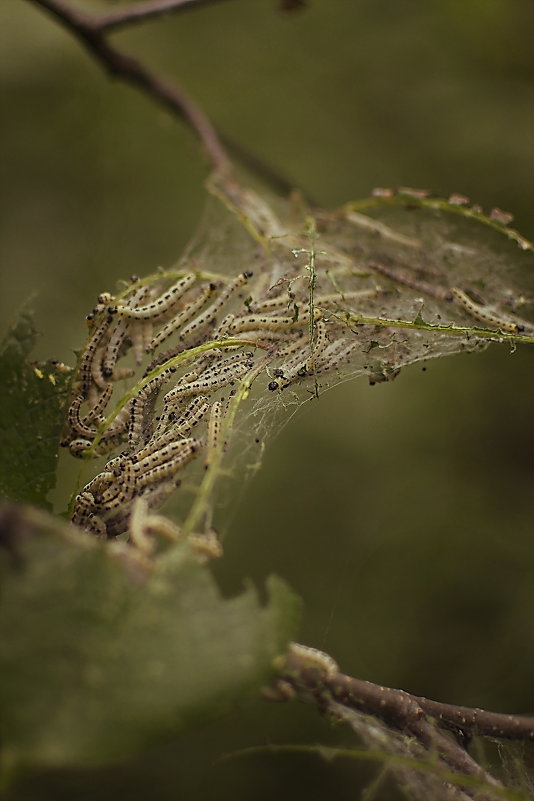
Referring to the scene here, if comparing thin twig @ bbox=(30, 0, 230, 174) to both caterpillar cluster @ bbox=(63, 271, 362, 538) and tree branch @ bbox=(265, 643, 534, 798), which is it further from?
tree branch @ bbox=(265, 643, 534, 798)

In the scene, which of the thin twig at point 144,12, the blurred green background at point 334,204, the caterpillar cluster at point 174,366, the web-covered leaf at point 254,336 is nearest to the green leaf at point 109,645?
the web-covered leaf at point 254,336

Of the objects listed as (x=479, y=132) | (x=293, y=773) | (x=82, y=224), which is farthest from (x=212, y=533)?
(x=82, y=224)

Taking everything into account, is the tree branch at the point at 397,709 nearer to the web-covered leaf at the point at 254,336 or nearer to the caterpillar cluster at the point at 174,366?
the web-covered leaf at the point at 254,336

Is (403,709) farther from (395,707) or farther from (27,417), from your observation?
(27,417)

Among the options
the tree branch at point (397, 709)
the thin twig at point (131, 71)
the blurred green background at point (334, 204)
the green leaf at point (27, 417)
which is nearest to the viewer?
the tree branch at point (397, 709)

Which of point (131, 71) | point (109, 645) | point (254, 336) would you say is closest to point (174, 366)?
point (254, 336)
